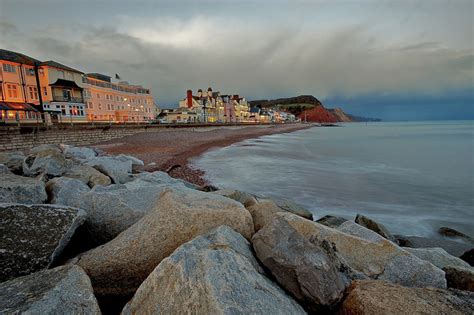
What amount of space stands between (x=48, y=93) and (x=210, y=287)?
54.1 metres

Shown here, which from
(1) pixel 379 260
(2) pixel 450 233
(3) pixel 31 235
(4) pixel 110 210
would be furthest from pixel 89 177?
(2) pixel 450 233

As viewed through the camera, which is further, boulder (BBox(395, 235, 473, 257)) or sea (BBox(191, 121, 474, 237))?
sea (BBox(191, 121, 474, 237))

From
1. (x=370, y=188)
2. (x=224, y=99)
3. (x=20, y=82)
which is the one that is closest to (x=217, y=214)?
(x=370, y=188)

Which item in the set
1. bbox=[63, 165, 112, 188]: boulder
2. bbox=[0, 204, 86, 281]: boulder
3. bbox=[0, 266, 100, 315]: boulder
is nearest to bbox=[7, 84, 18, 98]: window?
bbox=[63, 165, 112, 188]: boulder

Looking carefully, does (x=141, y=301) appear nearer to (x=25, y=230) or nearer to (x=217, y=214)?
(x=217, y=214)

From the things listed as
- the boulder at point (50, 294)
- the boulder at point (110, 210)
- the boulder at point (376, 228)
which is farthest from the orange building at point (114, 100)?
the boulder at point (50, 294)

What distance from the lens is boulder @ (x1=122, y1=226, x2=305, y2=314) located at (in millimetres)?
1804

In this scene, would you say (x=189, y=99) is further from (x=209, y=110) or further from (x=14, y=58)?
(x=14, y=58)

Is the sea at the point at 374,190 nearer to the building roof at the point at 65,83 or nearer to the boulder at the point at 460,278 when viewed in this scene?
the boulder at the point at 460,278

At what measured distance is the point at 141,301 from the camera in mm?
2064

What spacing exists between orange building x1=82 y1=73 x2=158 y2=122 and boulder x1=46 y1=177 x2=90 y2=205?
169ft

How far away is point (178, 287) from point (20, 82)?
54.0 meters

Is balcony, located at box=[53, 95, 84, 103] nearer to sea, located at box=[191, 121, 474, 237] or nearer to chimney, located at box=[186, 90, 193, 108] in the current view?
chimney, located at box=[186, 90, 193, 108]

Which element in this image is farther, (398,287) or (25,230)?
(25,230)
